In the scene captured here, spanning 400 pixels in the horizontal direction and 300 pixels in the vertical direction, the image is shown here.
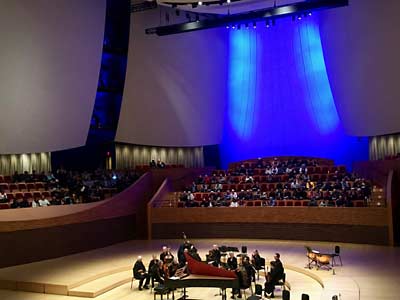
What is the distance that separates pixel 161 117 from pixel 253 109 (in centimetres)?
444

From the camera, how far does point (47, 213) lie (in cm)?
1525

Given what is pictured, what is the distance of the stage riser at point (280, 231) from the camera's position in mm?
15631

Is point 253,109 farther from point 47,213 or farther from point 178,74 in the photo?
point 47,213

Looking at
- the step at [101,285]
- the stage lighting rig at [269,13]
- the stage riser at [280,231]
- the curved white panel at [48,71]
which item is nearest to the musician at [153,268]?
the step at [101,285]

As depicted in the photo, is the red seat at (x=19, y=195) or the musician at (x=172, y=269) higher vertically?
the red seat at (x=19, y=195)

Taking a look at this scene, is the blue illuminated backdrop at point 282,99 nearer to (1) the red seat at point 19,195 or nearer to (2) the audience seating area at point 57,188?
(2) the audience seating area at point 57,188

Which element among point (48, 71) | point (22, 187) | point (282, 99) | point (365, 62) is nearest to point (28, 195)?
point (22, 187)

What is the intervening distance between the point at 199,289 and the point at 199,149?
13.5 metres

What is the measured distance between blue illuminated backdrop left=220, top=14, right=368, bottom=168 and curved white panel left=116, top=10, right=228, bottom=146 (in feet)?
2.85

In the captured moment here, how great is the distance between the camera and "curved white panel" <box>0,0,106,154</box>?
16.8 m

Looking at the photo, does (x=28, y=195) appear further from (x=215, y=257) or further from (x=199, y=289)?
(x=215, y=257)

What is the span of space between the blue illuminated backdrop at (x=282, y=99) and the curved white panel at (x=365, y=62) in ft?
4.06

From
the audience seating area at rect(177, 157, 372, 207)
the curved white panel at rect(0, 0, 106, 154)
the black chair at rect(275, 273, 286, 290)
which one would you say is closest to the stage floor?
the black chair at rect(275, 273, 286, 290)

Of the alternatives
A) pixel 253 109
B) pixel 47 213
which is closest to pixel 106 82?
pixel 253 109
